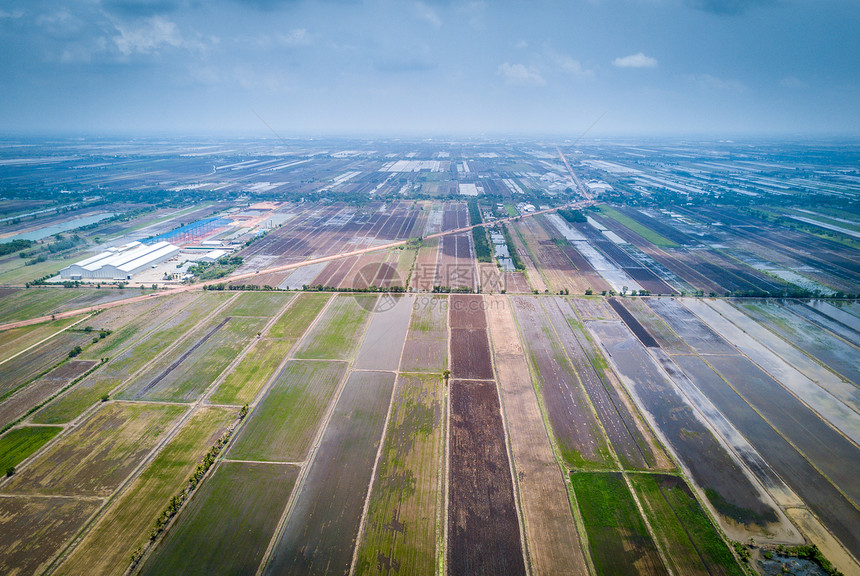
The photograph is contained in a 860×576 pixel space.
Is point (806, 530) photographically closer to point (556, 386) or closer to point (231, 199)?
point (556, 386)

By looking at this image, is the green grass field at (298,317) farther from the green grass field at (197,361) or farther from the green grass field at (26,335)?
the green grass field at (26,335)

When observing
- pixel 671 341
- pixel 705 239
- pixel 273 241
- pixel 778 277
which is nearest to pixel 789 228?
pixel 705 239

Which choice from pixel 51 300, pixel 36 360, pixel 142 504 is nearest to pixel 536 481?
pixel 142 504

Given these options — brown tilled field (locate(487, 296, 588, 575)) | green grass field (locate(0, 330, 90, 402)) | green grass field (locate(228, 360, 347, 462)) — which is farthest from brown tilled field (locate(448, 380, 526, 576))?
green grass field (locate(0, 330, 90, 402))

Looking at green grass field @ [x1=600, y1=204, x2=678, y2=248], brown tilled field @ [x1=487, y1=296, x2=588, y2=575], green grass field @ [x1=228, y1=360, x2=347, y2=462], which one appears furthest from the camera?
green grass field @ [x1=600, y1=204, x2=678, y2=248]

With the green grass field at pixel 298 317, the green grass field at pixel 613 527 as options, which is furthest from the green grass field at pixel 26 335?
the green grass field at pixel 613 527

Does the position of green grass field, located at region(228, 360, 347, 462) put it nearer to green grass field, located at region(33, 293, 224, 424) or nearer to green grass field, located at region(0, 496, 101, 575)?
green grass field, located at region(0, 496, 101, 575)
